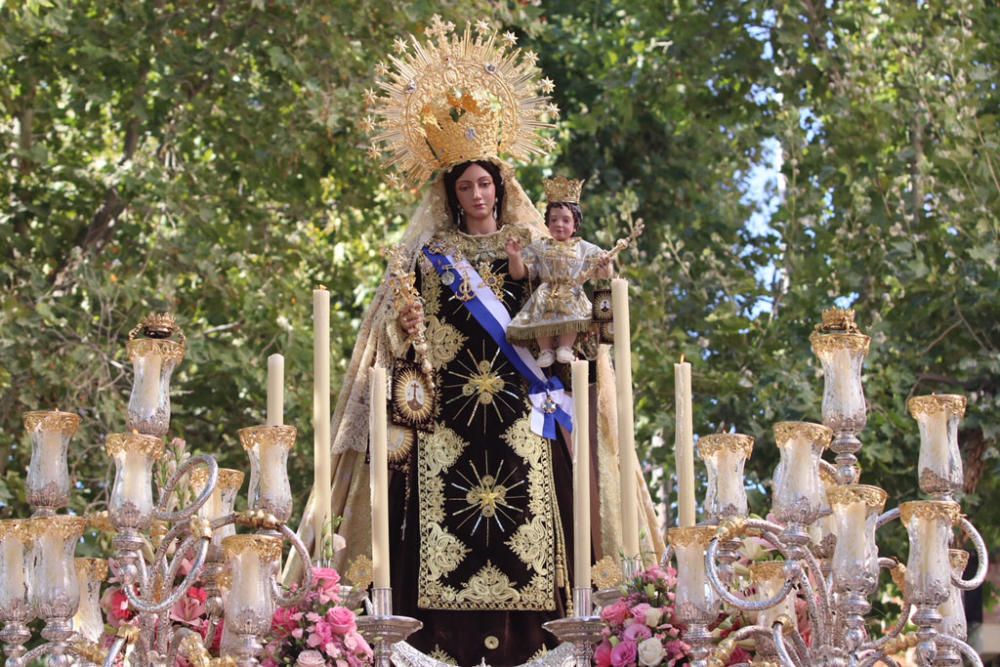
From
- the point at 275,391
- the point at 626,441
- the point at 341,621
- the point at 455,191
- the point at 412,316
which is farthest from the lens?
the point at 455,191

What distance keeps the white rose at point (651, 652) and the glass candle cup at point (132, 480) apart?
1.26 metres

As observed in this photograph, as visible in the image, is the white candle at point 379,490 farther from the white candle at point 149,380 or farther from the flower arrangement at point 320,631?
the white candle at point 149,380

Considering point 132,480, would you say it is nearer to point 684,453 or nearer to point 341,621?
point 341,621

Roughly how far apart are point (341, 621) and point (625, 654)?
2.36ft

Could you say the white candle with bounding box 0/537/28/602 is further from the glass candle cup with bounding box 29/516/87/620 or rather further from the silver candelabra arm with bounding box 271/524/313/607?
the silver candelabra arm with bounding box 271/524/313/607

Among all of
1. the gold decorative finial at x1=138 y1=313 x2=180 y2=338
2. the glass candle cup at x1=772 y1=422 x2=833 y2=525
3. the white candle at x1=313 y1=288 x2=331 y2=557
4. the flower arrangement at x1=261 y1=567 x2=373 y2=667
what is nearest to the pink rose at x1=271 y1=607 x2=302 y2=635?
the flower arrangement at x1=261 y1=567 x2=373 y2=667

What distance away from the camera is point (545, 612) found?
23.7ft

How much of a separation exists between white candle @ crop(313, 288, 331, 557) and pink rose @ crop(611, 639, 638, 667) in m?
0.82

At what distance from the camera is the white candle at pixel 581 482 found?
571 cm

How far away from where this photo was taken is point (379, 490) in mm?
5707

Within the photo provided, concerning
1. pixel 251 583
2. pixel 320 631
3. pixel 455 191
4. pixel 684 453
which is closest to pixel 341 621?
pixel 320 631

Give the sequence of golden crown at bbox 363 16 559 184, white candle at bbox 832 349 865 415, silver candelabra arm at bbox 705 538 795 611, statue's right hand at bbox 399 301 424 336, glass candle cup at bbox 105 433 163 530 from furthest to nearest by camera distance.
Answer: golden crown at bbox 363 16 559 184 → statue's right hand at bbox 399 301 424 336 → white candle at bbox 832 349 865 415 → glass candle cup at bbox 105 433 163 530 → silver candelabra arm at bbox 705 538 795 611

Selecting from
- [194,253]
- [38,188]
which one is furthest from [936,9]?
[38,188]

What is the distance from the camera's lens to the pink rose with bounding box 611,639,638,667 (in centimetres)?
560
